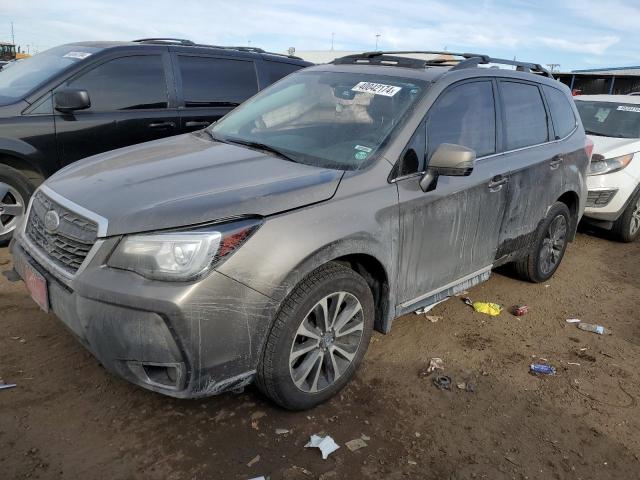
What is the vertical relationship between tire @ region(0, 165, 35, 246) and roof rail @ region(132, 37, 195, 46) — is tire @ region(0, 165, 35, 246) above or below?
below

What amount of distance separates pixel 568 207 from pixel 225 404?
12.2 ft

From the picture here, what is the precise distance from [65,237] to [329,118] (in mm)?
1705

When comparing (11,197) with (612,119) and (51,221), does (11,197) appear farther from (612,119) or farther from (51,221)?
(612,119)

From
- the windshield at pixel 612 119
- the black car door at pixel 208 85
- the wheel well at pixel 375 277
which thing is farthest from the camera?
the windshield at pixel 612 119

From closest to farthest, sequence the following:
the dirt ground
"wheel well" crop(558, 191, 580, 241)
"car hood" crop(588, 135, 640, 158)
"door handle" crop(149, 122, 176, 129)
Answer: the dirt ground, "wheel well" crop(558, 191, 580, 241), "door handle" crop(149, 122, 176, 129), "car hood" crop(588, 135, 640, 158)

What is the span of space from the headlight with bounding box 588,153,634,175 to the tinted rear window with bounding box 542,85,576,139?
1714 mm

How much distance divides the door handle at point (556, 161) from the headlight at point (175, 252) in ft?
10.2

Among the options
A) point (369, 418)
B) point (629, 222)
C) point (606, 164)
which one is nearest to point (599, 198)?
point (606, 164)

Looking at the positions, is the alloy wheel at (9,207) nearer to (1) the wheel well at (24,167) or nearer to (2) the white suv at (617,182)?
(1) the wheel well at (24,167)

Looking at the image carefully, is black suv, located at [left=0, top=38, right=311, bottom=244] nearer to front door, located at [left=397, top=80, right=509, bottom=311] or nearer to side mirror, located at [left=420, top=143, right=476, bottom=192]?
front door, located at [left=397, top=80, right=509, bottom=311]

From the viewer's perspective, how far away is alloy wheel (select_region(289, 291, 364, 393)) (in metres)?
2.71

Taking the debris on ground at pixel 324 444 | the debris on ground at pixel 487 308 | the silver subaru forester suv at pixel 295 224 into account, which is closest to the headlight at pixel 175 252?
the silver subaru forester suv at pixel 295 224

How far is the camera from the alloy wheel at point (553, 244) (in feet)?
15.5

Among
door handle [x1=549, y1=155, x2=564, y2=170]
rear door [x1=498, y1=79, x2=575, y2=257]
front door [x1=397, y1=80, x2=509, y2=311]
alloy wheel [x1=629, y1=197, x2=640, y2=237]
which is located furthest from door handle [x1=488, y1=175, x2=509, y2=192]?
alloy wheel [x1=629, y1=197, x2=640, y2=237]
